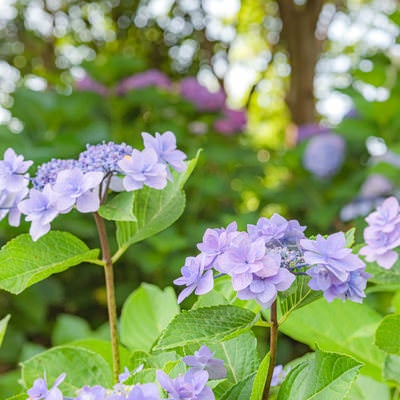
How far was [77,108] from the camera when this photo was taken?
2004mm

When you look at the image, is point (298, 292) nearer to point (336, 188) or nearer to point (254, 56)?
point (336, 188)

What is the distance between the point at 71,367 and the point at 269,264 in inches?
10.6

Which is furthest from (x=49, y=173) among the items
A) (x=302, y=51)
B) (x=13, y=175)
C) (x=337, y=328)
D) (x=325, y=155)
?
(x=302, y=51)

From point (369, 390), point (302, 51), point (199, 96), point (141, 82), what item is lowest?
point (302, 51)

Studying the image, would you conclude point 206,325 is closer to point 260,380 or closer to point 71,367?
point 260,380

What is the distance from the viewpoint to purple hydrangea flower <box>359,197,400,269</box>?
0.53 m

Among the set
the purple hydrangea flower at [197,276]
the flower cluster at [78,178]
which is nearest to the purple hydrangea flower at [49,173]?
the flower cluster at [78,178]

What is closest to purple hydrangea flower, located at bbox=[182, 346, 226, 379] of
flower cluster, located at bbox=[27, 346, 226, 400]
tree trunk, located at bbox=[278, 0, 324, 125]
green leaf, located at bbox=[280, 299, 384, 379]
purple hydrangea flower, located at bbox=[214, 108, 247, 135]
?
flower cluster, located at bbox=[27, 346, 226, 400]

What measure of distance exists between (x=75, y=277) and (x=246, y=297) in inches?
59.7

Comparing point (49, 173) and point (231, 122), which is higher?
point (49, 173)

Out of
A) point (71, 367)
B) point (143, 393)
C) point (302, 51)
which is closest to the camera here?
point (143, 393)

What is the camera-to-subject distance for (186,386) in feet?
1.27

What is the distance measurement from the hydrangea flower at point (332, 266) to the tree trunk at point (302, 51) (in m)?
2.75

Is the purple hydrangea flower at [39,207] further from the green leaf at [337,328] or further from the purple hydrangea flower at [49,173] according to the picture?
the green leaf at [337,328]
